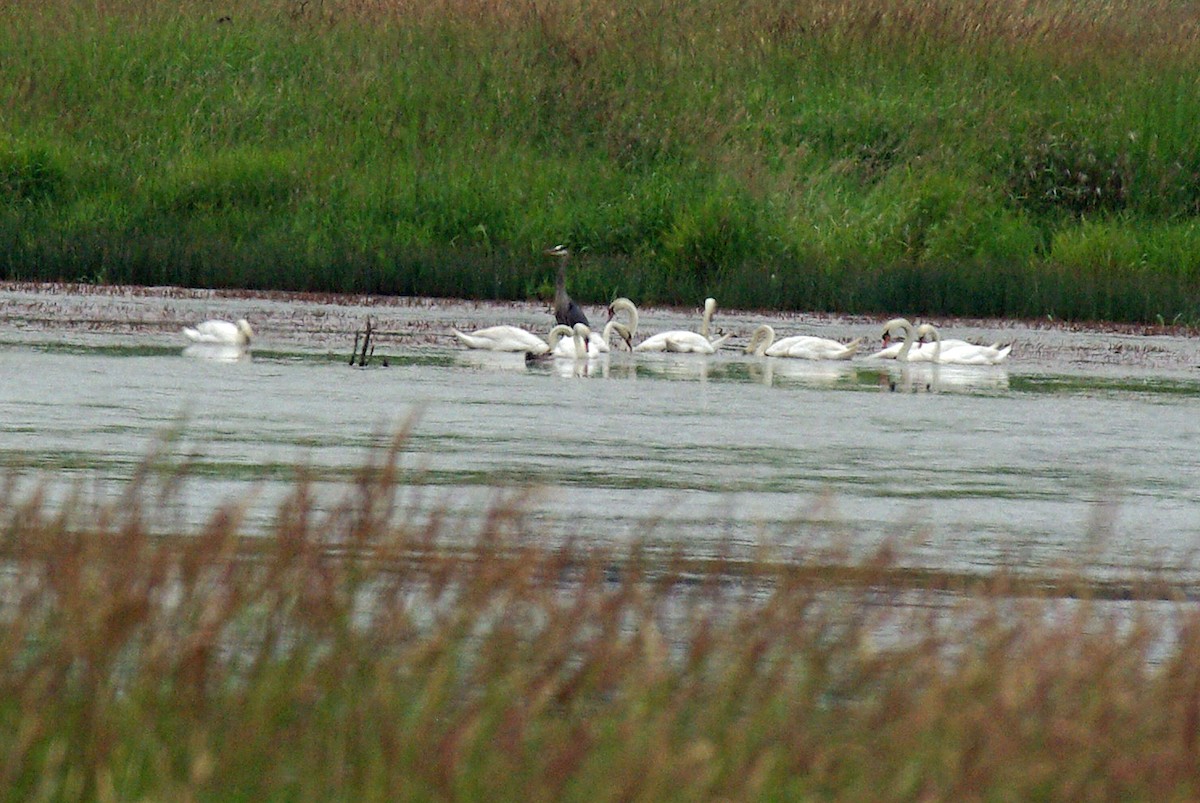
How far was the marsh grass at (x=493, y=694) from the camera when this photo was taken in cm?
362

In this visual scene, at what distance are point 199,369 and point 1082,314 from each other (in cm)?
909

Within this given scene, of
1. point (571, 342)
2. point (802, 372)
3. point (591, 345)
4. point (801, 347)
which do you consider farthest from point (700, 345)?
point (802, 372)

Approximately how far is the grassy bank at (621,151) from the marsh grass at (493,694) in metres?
15.2

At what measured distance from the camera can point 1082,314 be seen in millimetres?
19266

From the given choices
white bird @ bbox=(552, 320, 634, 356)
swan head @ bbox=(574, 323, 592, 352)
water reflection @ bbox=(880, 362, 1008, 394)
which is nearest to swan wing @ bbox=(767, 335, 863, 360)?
water reflection @ bbox=(880, 362, 1008, 394)

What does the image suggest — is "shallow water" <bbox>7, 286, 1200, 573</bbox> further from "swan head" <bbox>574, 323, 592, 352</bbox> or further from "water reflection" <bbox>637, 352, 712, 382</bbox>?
"swan head" <bbox>574, 323, 592, 352</bbox>

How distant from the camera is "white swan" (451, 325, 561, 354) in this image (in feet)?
50.6

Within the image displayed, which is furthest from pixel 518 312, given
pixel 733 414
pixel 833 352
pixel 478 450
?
pixel 478 450

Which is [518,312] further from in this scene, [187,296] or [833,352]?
[833,352]

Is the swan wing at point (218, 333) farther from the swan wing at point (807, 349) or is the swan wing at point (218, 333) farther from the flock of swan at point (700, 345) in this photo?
the swan wing at point (807, 349)

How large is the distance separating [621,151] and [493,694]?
19603 mm

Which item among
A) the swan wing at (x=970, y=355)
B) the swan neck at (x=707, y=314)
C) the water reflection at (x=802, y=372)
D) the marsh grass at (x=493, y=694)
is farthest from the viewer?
the swan neck at (x=707, y=314)

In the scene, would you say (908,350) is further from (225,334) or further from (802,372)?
(225,334)

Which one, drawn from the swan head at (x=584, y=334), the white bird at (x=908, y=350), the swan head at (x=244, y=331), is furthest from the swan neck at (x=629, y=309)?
the swan head at (x=244, y=331)
